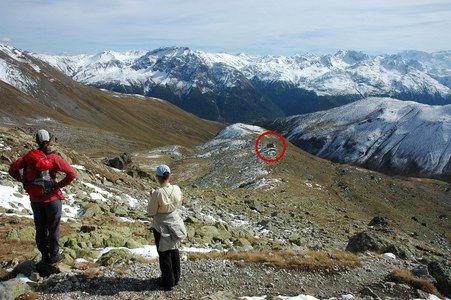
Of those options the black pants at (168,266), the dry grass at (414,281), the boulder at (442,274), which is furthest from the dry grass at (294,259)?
the boulder at (442,274)

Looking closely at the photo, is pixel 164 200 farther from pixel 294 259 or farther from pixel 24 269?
pixel 294 259

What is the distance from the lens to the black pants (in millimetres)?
12086

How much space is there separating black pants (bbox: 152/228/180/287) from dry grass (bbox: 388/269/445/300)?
9.21 metres

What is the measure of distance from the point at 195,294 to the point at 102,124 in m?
181

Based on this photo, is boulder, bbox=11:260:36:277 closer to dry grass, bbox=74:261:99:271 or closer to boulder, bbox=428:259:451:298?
dry grass, bbox=74:261:99:271

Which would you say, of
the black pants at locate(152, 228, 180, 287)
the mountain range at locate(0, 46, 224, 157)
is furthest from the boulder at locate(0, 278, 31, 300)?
the mountain range at locate(0, 46, 224, 157)

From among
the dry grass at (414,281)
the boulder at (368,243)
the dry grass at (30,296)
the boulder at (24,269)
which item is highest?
the boulder at (24,269)

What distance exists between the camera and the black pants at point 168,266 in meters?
12.1

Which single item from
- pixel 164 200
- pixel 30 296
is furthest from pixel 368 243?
pixel 30 296

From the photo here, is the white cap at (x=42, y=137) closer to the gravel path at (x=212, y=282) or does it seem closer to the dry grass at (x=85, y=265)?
the gravel path at (x=212, y=282)

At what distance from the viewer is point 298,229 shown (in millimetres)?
33719

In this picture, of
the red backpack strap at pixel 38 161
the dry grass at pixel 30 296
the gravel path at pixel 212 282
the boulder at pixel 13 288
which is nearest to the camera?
→ the boulder at pixel 13 288

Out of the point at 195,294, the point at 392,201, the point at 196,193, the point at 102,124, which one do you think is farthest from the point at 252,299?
the point at 102,124

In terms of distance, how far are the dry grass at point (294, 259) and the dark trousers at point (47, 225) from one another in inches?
207
